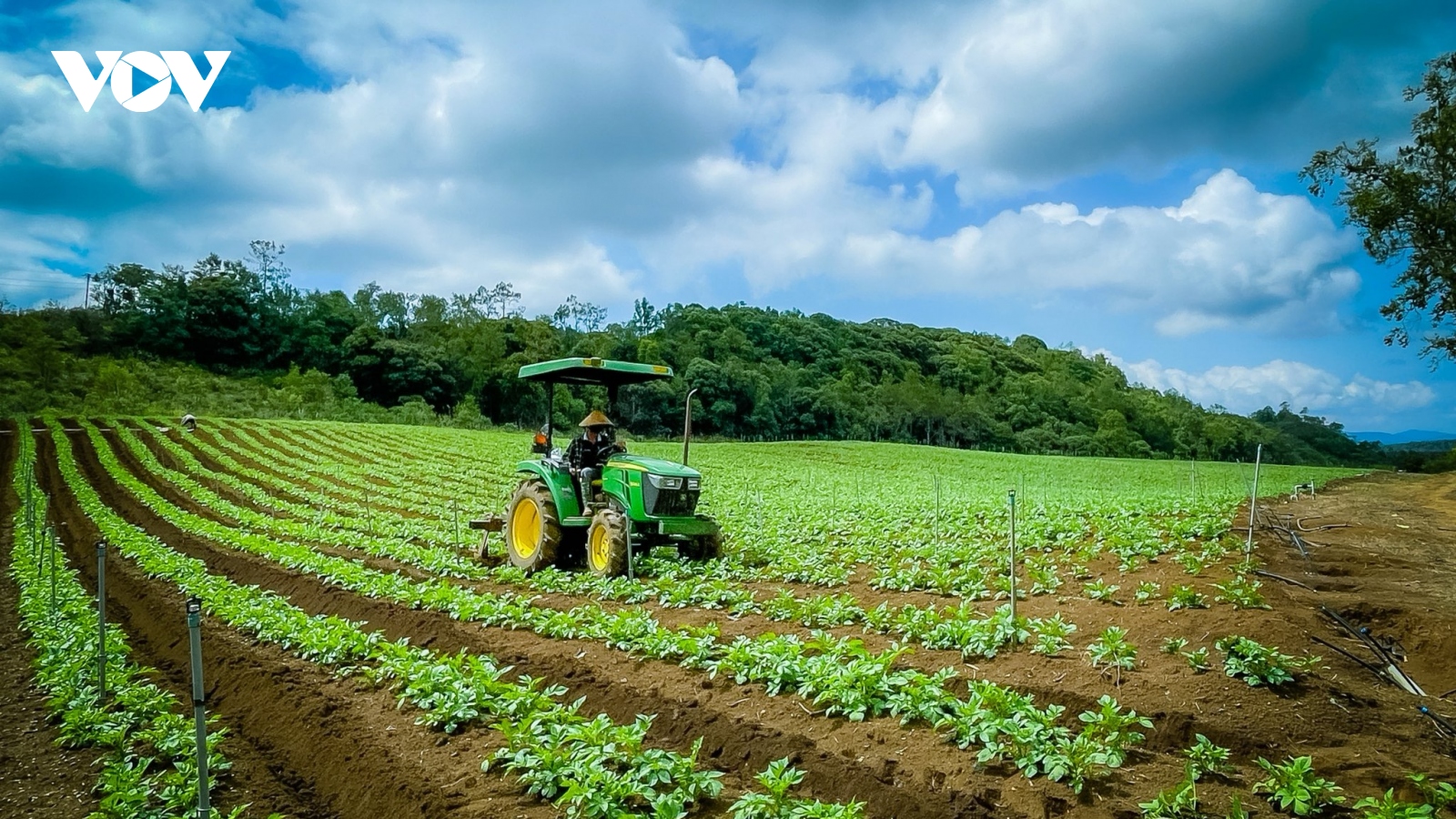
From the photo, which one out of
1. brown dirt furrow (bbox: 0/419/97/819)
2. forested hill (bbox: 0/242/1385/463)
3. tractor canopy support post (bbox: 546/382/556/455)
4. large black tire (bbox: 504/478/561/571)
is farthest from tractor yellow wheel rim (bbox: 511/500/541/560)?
forested hill (bbox: 0/242/1385/463)

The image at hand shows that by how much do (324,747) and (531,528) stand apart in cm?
627

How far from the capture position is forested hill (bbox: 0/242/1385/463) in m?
53.4

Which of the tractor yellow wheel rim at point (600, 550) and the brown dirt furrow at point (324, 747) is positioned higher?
the tractor yellow wheel rim at point (600, 550)

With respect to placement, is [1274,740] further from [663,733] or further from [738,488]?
[738,488]

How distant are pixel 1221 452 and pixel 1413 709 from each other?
71.1 metres

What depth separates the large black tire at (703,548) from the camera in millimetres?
11289

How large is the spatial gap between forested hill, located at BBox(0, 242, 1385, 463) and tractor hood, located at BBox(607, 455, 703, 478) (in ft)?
94.3

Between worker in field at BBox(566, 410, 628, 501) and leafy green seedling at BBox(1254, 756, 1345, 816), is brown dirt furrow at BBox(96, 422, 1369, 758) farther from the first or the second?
worker in field at BBox(566, 410, 628, 501)

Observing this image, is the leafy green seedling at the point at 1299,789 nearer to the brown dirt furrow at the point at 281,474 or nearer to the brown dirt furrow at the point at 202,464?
the brown dirt furrow at the point at 281,474

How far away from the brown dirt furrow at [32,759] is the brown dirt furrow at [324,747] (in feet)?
2.85

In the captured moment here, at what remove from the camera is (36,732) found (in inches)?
251

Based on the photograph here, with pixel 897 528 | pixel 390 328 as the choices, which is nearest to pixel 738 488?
pixel 897 528

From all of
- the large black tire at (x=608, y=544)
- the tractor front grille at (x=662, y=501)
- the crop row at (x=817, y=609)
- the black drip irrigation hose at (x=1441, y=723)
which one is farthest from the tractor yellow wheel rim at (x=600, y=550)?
the black drip irrigation hose at (x=1441, y=723)

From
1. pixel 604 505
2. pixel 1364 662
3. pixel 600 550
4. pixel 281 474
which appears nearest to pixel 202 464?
pixel 281 474
